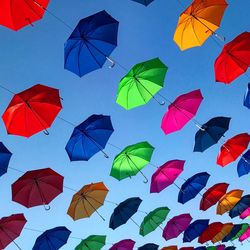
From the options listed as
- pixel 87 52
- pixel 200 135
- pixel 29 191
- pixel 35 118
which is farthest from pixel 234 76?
pixel 29 191

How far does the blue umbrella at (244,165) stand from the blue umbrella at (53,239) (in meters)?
5.73

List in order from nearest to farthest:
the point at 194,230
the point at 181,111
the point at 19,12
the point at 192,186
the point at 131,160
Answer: the point at 19,12 < the point at 181,111 < the point at 131,160 < the point at 192,186 < the point at 194,230

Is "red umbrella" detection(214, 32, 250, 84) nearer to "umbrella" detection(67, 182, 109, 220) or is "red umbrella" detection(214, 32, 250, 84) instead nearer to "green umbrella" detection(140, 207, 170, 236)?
"umbrella" detection(67, 182, 109, 220)

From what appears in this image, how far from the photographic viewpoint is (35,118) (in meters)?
7.33

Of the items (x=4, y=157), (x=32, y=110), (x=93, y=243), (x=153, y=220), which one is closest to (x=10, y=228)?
(x=4, y=157)

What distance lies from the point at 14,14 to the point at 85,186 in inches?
196

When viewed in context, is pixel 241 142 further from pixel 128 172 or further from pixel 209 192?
pixel 128 172

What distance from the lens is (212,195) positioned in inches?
426

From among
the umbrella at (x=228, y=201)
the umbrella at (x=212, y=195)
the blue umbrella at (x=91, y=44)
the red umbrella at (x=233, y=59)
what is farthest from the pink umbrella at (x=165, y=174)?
the blue umbrella at (x=91, y=44)

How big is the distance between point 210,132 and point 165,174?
6.02ft

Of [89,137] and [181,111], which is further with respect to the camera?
[181,111]

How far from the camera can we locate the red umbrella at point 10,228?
27.7 feet

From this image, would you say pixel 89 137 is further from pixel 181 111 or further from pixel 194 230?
pixel 194 230

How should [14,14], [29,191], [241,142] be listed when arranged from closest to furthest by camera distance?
1. [14,14]
2. [29,191]
3. [241,142]
